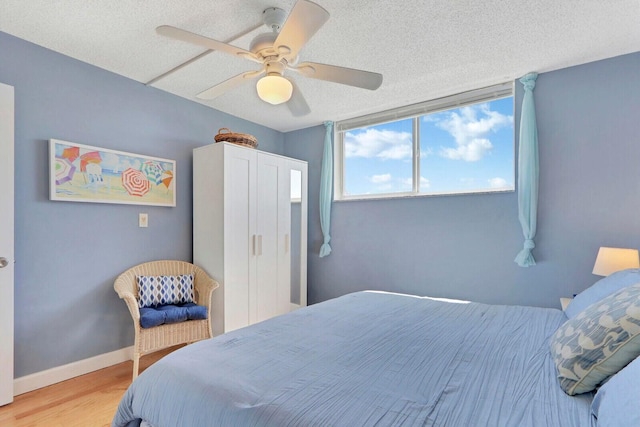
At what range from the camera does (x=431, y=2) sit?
6.01 feet

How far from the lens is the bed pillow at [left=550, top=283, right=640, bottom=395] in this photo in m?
0.94

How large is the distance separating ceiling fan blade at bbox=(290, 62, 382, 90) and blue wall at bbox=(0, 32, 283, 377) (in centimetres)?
181

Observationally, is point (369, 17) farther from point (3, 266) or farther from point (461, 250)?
point (3, 266)

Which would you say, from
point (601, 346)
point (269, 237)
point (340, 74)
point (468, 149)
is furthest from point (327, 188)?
point (601, 346)

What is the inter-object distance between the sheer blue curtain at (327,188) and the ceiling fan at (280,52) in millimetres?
1820

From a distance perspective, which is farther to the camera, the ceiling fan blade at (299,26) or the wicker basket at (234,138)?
the wicker basket at (234,138)

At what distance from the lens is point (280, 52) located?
1714mm

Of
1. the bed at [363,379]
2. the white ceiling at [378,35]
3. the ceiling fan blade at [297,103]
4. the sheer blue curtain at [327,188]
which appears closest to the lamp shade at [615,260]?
the bed at [363,379]

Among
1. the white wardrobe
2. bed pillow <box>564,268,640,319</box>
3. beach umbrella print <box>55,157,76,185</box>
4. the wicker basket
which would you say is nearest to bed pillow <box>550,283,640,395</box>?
bed pillow <box>564,268,640,319</box>

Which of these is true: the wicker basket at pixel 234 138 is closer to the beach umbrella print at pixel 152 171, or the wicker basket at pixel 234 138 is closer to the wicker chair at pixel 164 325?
the beach umbrella print at pixel 152 171

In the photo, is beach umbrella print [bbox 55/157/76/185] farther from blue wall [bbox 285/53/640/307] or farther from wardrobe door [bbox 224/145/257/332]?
blue wall [bbox 285/53/640/307]

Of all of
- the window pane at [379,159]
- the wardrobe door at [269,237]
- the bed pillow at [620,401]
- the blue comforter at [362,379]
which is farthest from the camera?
the window pane at [379,159]

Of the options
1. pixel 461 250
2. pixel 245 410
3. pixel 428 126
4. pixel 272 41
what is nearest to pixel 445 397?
pixel 245 410

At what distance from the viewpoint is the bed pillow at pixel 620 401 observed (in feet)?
2.31
